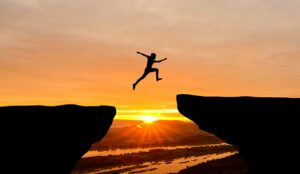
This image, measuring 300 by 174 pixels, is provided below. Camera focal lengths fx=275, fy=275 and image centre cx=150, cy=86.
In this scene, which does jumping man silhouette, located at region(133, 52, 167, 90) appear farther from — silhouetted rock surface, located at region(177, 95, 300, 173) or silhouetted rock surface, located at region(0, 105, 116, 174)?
silhouetted rock surface, located at region(0, 105, 116, 174)

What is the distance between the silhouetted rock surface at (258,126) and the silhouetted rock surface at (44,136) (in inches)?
185

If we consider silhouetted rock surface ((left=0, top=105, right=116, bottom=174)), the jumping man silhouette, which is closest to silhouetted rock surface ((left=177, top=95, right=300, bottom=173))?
the jumping man silhouette

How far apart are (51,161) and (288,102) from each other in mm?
8944

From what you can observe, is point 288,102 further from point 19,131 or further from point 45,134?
point 19,131

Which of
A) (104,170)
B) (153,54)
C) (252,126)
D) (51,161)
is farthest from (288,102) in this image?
(104,170)

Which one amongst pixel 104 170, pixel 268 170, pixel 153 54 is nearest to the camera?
pixel 268 170

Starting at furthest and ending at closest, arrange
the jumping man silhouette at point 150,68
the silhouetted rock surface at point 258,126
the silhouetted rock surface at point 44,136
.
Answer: the jumping man silhouette at point 150,68 → the silhouetted rock surface at point 44,136 → the silhouetted rock surface at point 258,126

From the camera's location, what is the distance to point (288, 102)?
32.3 ft

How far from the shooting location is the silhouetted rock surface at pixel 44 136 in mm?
9898

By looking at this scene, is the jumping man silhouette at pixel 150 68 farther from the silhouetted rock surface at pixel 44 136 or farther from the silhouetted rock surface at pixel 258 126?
the silhouetted rock surface at pixel 44 136

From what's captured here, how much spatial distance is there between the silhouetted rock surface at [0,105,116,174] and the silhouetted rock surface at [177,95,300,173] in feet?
15.4

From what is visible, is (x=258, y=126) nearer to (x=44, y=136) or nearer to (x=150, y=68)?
(x=150, y=68)

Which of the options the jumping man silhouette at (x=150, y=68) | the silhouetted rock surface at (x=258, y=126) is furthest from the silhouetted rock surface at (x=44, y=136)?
the silhouetted rock surface at (x=258, y=126)

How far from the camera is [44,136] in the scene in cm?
1032
